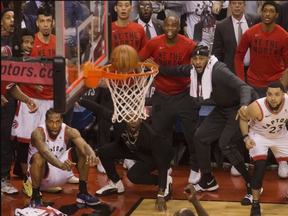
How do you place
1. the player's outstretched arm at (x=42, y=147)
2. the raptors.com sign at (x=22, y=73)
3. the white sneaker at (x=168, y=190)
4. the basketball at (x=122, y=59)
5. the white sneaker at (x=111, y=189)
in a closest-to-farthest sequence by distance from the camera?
the raptors.com sign at (x=22, y=73), the basketball at (x=122, y=59), the player's outstretched arm at (x=42, y=147), the white sneaker at (x=168, y=190), the white sneaker at (x=111, y=189)

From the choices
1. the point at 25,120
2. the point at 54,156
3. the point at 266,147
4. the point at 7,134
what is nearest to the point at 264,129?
the point at 266,147

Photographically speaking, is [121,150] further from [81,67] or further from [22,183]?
[81,67]

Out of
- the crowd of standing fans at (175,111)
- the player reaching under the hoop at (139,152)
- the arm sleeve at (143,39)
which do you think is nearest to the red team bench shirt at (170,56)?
the crowd of standing fans at (175,111)

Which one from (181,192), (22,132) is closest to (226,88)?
(181,192)

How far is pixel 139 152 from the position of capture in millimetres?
7980

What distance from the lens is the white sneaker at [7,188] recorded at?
811cm

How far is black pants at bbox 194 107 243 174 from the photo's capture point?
793 centimetres

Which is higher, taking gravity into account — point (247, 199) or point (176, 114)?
point (176, 114)

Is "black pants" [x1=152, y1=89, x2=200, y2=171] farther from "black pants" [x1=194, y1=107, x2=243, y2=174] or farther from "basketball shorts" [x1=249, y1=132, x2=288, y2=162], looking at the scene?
"basketball shorts" [x1=249, y1=132, x2=288, y2=162]

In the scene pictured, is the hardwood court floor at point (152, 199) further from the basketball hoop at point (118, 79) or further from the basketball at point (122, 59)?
the basketball at point (122, 59)

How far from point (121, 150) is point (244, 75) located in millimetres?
1980

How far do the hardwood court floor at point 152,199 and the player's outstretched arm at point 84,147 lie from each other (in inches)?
27.3

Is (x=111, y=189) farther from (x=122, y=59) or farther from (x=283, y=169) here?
(x=122, y=59)

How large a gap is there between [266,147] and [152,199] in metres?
1.52
